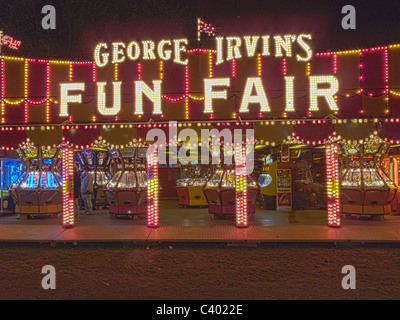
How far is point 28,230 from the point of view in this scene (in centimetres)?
1004

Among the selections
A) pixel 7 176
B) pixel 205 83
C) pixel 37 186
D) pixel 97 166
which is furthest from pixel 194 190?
pixel 7 176

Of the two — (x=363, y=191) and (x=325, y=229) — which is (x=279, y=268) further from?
(x=363, y=191)

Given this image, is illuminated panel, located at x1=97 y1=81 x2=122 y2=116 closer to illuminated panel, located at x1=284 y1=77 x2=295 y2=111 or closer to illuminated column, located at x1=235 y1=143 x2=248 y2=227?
illuminated column, located at x1=235 y1=143 x2=248 y2=227

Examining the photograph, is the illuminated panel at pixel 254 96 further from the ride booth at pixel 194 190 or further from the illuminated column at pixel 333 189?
the ride booth at pixel 194 190

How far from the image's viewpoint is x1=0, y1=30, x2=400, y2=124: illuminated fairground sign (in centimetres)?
1018

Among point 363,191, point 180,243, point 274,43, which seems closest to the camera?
point 180,243

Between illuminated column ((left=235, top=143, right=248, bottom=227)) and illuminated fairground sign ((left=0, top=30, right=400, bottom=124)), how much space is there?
103cm

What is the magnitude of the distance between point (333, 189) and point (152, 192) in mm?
5204

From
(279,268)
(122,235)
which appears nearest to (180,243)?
(122,235)

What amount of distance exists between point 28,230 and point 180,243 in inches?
176

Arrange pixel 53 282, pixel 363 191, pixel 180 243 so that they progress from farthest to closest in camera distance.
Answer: pixel 363 191 < pixel 180 243 < pixel 53 282

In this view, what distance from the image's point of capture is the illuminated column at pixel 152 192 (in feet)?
33.4

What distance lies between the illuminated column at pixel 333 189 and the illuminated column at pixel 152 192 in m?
5.00

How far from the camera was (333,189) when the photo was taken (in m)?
10.2
